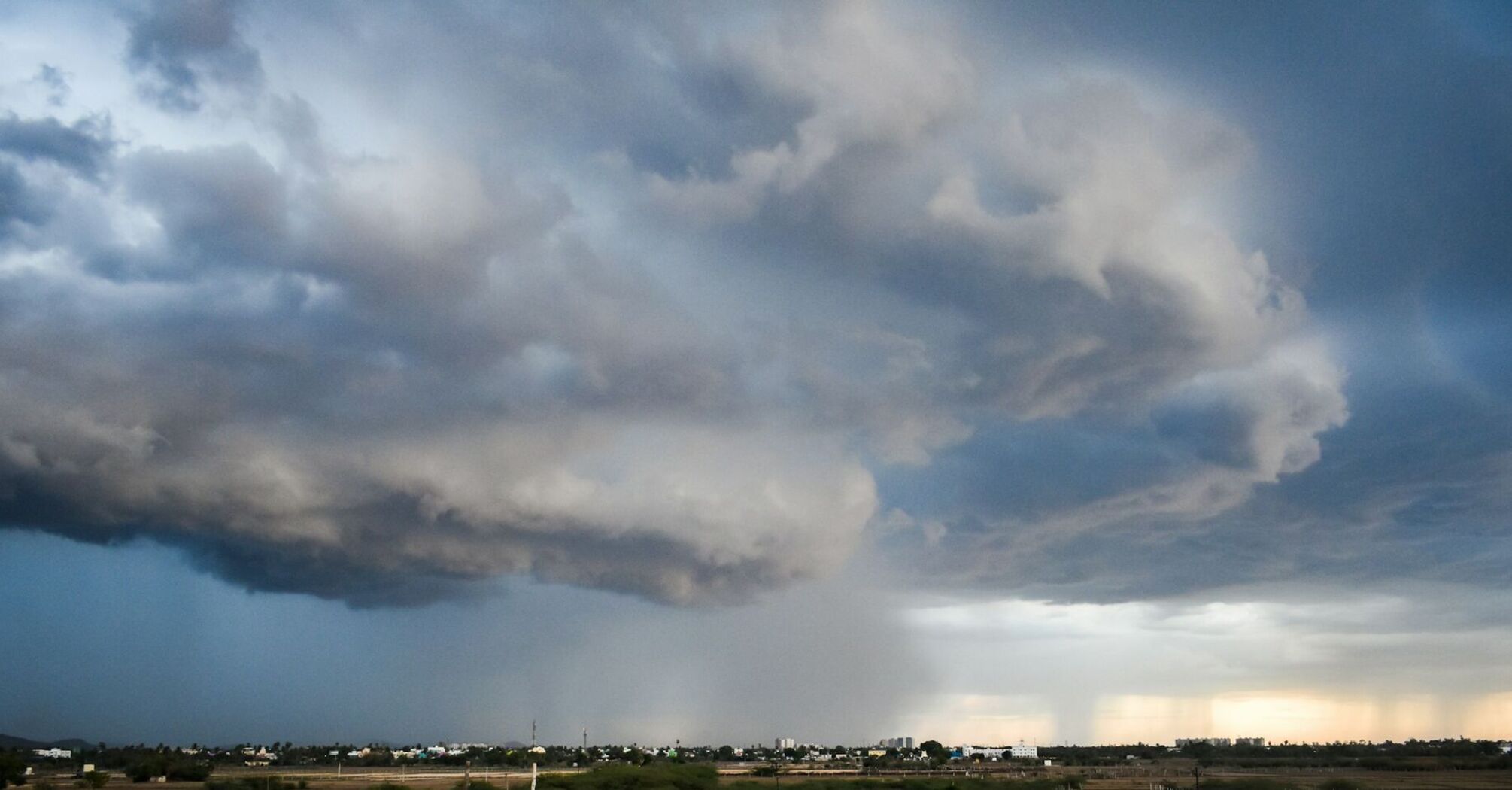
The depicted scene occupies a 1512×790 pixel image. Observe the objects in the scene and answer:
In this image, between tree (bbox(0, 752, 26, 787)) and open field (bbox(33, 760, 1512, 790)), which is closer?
open field (bbox(33, 760, 1512, 790))

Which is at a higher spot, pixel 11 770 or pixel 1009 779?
pixel 11 770

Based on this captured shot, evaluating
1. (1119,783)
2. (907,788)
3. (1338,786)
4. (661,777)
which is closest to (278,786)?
(661,777)

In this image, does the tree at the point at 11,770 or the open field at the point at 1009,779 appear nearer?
the open field at the point at 1009,779

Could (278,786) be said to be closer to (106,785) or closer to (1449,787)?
(106,785)

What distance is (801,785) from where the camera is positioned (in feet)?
444

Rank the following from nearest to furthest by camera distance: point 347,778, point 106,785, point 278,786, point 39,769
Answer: point 278,786 → point 106,785 → point 347,778 → point 39,769

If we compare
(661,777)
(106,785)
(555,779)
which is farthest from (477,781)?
(106,785)

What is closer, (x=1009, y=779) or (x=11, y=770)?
(x=11, y=770)

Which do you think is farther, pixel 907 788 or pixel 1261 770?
pixel 1261 770

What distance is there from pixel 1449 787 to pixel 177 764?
18336cm

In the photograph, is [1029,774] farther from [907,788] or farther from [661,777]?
[661,777]

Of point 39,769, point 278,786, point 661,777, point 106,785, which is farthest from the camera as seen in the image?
point 39,769

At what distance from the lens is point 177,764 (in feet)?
589

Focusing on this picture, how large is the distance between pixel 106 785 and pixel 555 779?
71582mm
